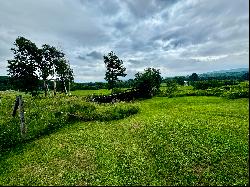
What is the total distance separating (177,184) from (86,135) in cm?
1190

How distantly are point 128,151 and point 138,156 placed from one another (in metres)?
1.27

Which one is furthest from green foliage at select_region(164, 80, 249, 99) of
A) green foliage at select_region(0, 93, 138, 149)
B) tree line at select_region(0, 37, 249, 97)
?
green foliage at select_region(0, 93, 138, 149)

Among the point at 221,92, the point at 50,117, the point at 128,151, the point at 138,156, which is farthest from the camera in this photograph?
the point at 221,92

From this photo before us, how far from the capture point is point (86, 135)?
2566 cm

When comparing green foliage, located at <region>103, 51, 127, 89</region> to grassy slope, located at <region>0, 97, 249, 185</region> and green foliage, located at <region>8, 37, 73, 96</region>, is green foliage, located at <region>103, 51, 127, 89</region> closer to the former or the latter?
green foliage, located at <region>8, 37, 73, 96</region>

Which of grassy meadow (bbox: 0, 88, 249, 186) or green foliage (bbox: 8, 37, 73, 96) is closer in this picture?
grassy meadow (bbox: 0, 88, 249, 186)

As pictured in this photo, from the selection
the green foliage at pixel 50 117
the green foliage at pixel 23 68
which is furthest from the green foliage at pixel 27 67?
the green foliage at pixel 50 117

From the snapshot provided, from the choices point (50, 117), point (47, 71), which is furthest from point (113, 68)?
point (50, 117)

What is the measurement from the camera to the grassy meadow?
16656 millimetres

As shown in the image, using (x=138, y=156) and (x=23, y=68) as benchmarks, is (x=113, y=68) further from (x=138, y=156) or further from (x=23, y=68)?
(x=138, y=156)

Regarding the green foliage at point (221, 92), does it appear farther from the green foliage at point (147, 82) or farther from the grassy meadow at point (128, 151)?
the grassy meadow at point (128, 151)

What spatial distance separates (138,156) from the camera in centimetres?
1984

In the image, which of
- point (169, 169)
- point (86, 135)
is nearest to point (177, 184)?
point (169, 169)

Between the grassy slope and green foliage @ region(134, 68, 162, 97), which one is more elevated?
green foliage @ region(134, 68, 162, 97)
